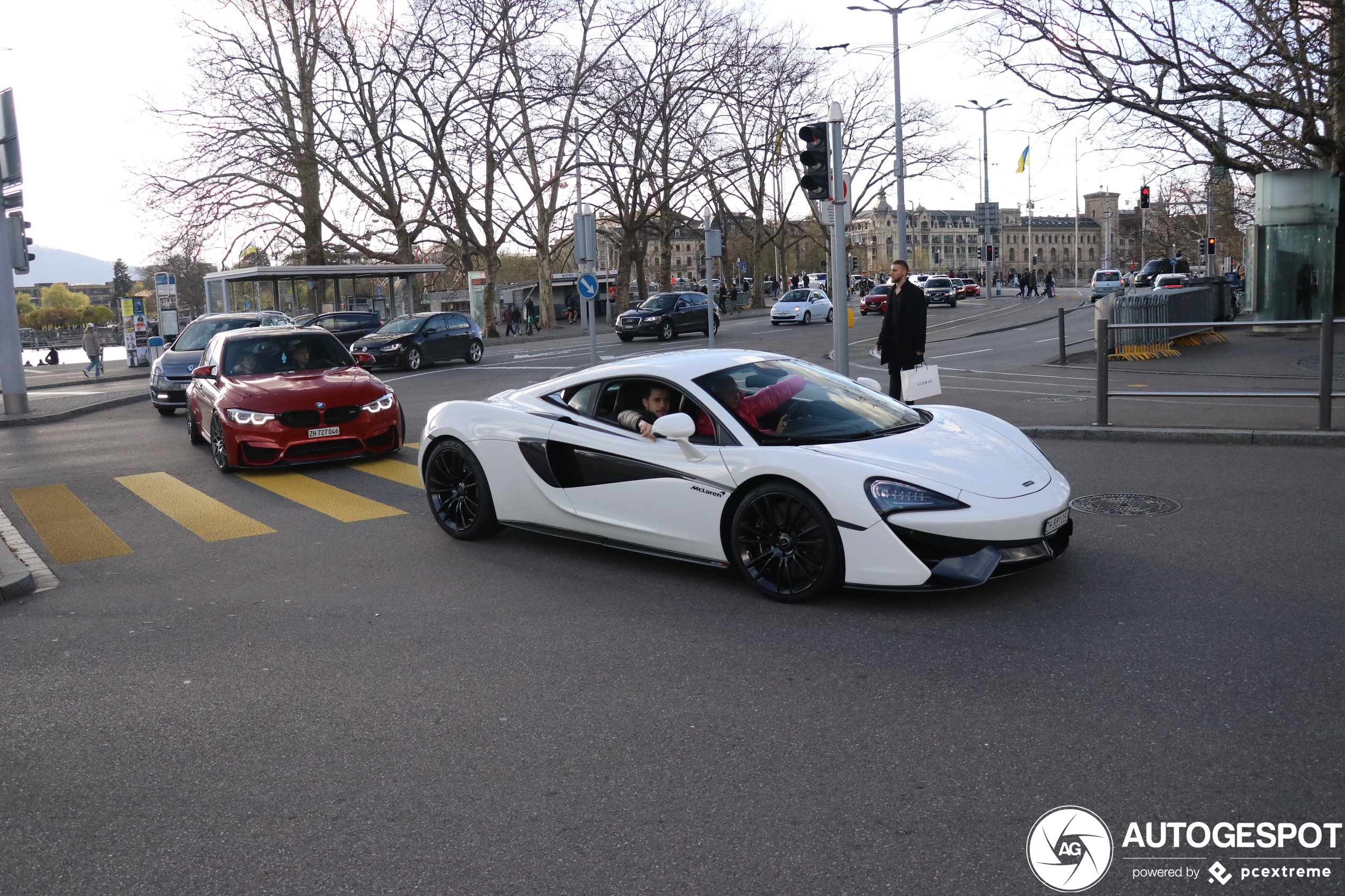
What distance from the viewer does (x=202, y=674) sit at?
5.33m

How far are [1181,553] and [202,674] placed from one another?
541 centimetres

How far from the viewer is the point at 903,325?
13047 millimetres

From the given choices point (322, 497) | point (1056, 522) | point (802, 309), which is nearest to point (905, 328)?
point (322, 497)

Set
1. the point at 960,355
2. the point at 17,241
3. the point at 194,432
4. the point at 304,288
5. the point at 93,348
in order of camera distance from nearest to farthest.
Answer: the point at 194,432, the point at 17,241, the point at 960,355, the point at 93,348, the point at 304,288

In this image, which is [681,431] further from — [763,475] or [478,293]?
[478,293]

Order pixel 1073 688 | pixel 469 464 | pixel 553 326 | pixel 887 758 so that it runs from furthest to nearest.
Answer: pixel 553 326 → pixel 469 464 → pixel 1073 688 → pixel 887 758

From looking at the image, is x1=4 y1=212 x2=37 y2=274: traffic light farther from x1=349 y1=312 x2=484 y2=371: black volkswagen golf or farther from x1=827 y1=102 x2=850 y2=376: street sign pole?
x1=827 y1=102 x2=850 y2=376: street sign pole

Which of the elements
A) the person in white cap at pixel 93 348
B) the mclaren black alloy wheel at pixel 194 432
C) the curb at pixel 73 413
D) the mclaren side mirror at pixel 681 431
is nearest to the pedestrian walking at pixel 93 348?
the person in white cap at pixel 93 348

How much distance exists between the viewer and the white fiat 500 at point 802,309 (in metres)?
45.2

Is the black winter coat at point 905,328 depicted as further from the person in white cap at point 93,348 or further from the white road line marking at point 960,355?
the person in white cap at point 93,348

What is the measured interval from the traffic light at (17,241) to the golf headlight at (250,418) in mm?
10803

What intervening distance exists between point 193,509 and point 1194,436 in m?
9.28

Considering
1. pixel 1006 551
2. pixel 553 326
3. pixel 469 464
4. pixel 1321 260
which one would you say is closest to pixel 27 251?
pixel 469 464

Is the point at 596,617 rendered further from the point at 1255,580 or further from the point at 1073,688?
the point at 1255,580
